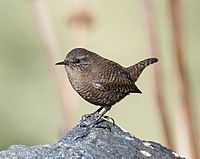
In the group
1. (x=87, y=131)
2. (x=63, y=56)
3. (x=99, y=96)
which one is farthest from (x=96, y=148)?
(x=63, y=56)

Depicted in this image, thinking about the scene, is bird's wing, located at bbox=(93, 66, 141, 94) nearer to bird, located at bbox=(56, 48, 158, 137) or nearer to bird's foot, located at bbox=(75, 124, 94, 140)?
bird, located at bbox=(56, 48, 158, 137)

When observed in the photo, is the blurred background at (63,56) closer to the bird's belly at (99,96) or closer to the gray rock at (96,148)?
the bird's belly at (99,96)

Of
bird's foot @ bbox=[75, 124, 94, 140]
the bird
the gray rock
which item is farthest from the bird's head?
bird's foot @ bbox=[75, 124, 94, 140]

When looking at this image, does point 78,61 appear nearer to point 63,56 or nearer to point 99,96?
point 99,96

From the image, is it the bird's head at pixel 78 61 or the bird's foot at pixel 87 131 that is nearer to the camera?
the bird's foot at pixel 87 131

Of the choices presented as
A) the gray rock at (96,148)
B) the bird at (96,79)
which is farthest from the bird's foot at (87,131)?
the bird at (96,79)

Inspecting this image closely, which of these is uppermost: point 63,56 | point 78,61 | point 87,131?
point 78,61
